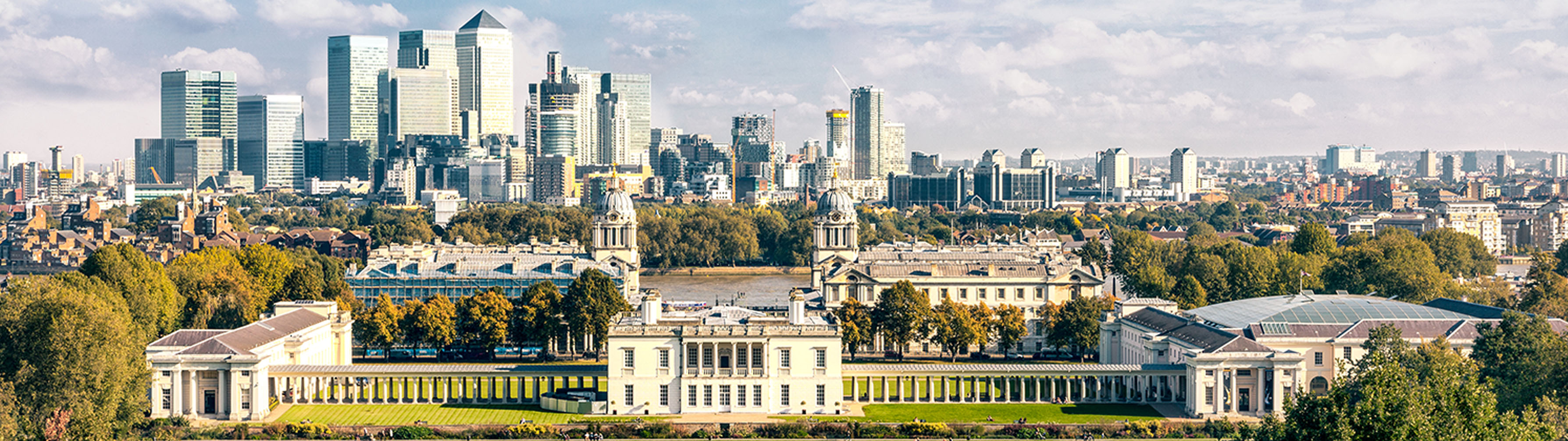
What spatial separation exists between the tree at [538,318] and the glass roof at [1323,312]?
31.4m

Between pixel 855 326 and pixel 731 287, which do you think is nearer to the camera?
pixel 855 326

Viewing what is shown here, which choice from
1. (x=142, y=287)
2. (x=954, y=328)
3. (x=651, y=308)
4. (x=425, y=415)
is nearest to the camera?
(x=425, y=415)

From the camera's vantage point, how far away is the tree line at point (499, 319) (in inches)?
3435

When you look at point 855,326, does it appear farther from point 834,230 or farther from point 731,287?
point 731,287

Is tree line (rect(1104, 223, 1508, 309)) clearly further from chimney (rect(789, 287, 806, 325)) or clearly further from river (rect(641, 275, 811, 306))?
chimney (rect(789, 287, 806, 325))

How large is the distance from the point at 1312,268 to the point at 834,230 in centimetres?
2917

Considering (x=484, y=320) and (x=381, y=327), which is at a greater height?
(x=484, y=320)

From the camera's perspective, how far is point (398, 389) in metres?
74.1

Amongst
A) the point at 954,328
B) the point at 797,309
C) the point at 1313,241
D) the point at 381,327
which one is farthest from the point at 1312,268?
the point at 381,327

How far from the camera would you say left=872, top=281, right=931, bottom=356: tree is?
8625cm

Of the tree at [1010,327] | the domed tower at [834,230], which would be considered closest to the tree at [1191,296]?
the tree at [1010,327]

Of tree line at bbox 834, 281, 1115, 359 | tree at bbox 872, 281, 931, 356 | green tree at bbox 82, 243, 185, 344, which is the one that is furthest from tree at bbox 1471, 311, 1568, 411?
green tree at bbox 82, 243, 185, 344

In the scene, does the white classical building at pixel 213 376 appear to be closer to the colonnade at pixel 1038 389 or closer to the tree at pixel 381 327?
the tree at pixel 381 327

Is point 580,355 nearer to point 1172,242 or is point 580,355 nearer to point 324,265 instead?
point 324,265
